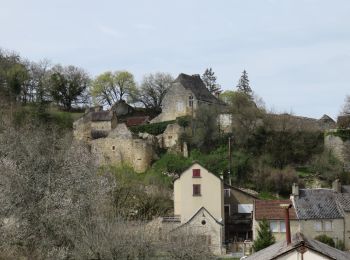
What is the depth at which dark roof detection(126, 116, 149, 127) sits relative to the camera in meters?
77.9

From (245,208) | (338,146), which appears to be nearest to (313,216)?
(245,208)

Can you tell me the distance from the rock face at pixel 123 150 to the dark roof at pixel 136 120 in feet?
27.3

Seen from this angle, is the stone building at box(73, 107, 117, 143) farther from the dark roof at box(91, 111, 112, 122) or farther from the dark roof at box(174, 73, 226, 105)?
the dark roof at box(174, 73, 226, 105)

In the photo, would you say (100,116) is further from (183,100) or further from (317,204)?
(317,204)

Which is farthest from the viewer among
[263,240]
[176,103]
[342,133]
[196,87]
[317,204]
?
[196,87]

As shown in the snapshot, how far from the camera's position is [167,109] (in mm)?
74438

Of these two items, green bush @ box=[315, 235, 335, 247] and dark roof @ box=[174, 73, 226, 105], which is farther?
dark roof @ box=[174, 73, 226, 105]

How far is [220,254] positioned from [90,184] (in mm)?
13868

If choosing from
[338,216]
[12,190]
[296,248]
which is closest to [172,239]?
[12,190]

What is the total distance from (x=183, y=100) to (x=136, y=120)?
8.48 metres

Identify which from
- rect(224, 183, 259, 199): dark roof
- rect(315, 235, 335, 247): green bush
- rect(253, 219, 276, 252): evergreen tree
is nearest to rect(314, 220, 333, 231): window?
rect(315, 235, 335, 247): green bush

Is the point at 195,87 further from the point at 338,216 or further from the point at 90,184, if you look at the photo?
the point at 90,184

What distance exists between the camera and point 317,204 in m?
50.3

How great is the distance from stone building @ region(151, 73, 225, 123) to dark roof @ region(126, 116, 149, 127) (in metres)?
3.06
